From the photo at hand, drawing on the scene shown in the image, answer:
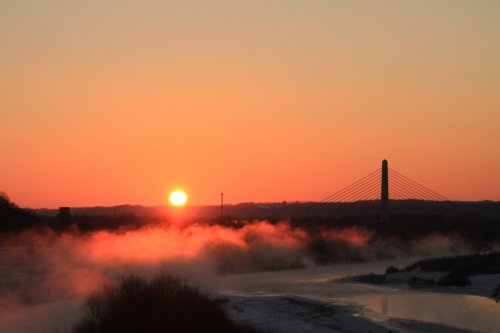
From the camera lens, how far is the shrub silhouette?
20.4 metres

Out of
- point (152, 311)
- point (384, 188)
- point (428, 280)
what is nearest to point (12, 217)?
point (428, 280)

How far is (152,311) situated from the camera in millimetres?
21203

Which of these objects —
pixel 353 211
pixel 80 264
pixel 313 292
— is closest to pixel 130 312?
pixel 313 292

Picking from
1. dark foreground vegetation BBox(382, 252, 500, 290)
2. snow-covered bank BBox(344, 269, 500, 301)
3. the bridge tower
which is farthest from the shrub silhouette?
the bridge tower

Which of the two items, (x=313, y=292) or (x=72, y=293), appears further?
(x=313, y=292)

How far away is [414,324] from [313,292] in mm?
11976

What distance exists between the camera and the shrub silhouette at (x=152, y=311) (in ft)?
67.0

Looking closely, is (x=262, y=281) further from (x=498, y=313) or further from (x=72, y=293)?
(x=498, y=313)

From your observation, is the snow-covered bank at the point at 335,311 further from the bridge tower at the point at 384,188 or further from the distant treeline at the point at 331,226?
the bridge tower at the point at 384,188

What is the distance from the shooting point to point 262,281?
4881cm

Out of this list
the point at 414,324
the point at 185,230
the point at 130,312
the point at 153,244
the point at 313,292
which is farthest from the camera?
the point at 185,230

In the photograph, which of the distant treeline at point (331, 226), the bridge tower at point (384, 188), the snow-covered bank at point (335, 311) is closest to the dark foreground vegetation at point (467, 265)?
the snow-covered bank at point (335, 311)

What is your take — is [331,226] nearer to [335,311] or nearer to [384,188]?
[384,188]

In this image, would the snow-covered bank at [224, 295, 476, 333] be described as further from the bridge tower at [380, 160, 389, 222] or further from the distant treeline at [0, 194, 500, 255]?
the bridge tower at [380, 160, 389, 222]
